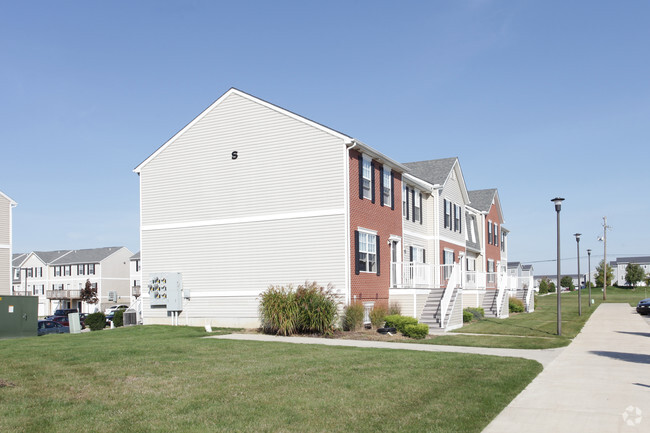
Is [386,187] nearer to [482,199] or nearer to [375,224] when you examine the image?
[375,224]

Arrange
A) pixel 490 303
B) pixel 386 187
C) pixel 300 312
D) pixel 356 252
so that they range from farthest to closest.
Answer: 1. pixel 490 303
2. pixel 386 187
3. pixel 356 252
4. pixel 300 312

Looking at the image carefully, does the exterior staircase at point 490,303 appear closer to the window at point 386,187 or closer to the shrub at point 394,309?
the shrub at point 394,309

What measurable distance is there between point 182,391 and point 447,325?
629 inches

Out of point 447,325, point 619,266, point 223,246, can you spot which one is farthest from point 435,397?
point 619,266

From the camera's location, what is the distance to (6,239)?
37281mm

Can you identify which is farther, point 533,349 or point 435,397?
point 533,349

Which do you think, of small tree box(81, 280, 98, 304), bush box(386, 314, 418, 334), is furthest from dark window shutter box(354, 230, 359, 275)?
small tree box(81, 280, 98, 304)

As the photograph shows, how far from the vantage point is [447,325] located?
24.1 meters

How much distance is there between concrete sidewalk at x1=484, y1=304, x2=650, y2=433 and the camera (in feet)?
27.1

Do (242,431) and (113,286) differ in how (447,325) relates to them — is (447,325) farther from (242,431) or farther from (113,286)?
(113,286)

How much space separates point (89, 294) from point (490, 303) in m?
57.2

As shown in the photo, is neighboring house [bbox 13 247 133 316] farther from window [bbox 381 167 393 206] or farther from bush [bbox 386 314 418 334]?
bush [bbox 386 314 418 334]

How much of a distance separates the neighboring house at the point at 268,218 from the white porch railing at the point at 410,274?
7cm

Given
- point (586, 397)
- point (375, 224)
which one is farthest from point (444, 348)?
point (375, 224)
